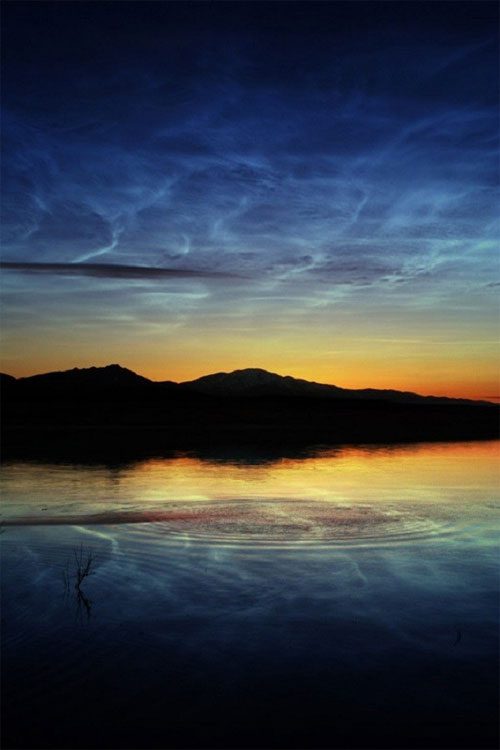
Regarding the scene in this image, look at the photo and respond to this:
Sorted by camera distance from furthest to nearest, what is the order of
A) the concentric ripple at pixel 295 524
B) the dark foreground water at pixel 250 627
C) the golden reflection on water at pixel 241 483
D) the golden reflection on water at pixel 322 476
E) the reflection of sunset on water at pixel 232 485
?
the golden reflection on water at pixel 322 476 → the golden reflection on water at pixel 241 483 → the reflection of sunset on water at pixel 232 485 → the concentric ripple at pixel 295 524 → the dark foreground water at pixel 250 627

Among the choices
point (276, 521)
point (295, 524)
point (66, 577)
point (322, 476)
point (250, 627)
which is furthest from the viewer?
point (322, 476)

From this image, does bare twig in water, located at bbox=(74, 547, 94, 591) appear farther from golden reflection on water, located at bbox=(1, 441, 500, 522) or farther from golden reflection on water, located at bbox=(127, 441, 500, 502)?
golden reflection on water, located at bbox=(127, 441, 500, 502)

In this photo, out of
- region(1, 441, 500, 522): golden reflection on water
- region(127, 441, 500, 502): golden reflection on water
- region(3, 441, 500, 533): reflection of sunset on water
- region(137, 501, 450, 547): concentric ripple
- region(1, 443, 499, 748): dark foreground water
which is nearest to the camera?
region(1, 443, 499, 748): dark foreground water

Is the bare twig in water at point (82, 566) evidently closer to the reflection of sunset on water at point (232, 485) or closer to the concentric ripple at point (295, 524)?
the concentric ripple at point (295, 524)

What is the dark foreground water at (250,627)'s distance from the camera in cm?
630

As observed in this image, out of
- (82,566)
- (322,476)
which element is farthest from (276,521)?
(322,476)

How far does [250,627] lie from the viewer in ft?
28.1

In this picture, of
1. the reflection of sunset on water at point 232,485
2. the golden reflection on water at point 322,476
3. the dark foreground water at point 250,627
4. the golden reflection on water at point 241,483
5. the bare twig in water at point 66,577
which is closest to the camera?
the dark foreground water at point 250,627

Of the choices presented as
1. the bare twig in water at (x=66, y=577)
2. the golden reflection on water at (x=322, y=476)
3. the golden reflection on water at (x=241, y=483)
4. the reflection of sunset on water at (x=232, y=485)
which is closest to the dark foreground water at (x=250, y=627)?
the bare twig in water at (x=66, y=577)

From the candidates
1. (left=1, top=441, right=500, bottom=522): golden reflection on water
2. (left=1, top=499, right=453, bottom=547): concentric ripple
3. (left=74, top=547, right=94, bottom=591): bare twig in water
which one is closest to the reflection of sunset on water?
(left=1, top=441, right=500, bottom=522): golden reflection on water

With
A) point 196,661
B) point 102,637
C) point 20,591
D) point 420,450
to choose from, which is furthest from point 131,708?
point 420,450

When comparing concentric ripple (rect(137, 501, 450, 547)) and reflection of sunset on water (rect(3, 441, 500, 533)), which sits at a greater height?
reflection of sunset on water (rect(3, 441, 500, 533))

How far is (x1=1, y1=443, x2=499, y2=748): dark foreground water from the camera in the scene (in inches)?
248

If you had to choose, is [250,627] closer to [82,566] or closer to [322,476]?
[82,566]
